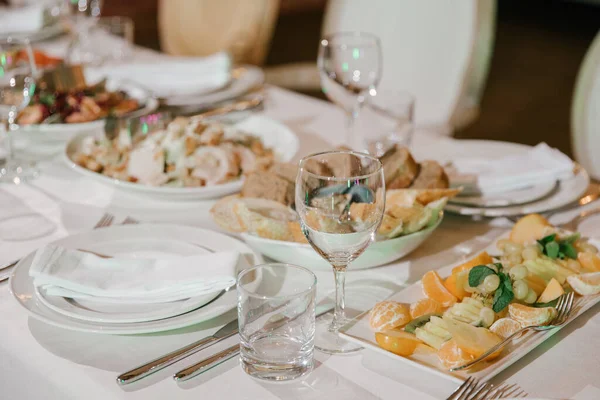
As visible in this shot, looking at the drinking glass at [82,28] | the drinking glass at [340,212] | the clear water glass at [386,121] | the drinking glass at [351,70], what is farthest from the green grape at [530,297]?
the drinking glass at [82,28]

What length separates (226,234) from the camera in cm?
119

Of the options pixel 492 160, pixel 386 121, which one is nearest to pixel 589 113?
pixel 386 121

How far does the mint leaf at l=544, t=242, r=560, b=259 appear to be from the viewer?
992 mm

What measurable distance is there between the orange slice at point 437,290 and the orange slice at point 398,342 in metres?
0.11

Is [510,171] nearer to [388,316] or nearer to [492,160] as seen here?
[492,160]

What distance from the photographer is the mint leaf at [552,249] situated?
992 millimetres

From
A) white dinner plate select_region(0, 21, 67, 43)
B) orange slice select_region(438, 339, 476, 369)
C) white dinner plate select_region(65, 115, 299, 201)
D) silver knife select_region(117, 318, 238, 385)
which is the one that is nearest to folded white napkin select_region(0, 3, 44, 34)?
white dinner plate select_region(0, 21, 67, 43)

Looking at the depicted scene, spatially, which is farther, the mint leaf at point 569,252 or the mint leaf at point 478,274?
the mint leaf at point 569,252

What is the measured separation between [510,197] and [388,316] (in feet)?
1.66

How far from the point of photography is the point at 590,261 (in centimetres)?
98

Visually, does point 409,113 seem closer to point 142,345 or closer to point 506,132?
point 142,345

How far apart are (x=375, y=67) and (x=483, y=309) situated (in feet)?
2.57

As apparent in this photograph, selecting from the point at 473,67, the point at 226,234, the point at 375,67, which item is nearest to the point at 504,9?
the point at 473,67

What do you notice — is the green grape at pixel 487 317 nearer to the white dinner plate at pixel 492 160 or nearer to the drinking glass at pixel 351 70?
the white dinner plate at pixel 492 160
